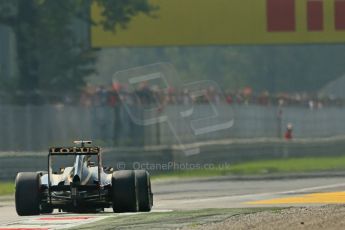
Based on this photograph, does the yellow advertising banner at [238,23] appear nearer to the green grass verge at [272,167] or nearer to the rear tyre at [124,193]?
the green grass verge at [272,167]

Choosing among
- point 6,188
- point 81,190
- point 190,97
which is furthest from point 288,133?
point 81,190

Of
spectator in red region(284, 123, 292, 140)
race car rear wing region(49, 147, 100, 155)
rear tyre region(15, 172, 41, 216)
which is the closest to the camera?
race car rear wing region(49, 147, 100, 155)

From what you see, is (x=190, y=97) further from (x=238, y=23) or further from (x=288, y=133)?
(x=288, y=133)

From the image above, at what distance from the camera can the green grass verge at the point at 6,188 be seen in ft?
112

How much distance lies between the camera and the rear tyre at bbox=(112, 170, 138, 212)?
21.2 metres

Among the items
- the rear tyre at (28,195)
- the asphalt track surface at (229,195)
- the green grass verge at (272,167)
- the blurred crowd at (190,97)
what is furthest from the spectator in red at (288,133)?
the rear tyre at (28,195)

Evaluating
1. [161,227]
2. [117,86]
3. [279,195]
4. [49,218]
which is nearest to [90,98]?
[117,86]

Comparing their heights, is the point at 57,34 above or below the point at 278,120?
above

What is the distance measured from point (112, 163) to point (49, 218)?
57.7 ft

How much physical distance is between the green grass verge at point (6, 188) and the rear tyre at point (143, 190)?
12600 mm

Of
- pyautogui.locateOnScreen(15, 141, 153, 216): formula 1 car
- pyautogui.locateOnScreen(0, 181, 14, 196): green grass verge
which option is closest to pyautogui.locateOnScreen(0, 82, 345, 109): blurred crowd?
pyautogui.locateOnScreen(0, 181, 14, 196): green grass verge

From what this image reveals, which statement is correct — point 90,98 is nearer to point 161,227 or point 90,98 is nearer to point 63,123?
point 63,123

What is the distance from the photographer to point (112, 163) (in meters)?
40.4

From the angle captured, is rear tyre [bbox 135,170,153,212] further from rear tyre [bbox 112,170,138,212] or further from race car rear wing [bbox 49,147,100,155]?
race car rear wing [bbox 49,147,100,155]
